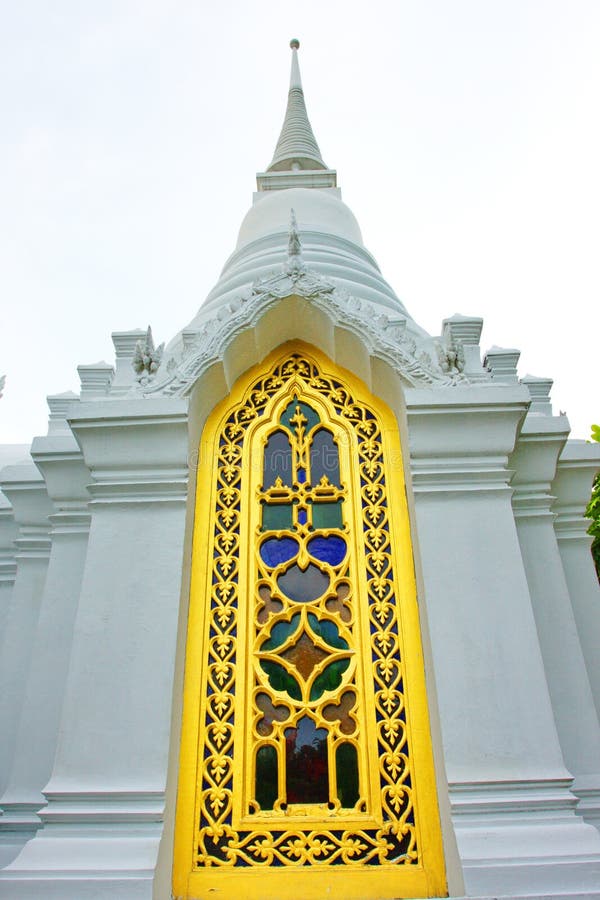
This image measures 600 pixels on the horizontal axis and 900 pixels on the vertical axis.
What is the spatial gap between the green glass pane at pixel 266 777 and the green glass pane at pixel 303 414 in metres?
2.45

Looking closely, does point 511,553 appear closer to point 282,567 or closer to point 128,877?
point 282,567

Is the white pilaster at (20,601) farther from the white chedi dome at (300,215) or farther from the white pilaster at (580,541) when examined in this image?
the white chedi dome at (300,215)

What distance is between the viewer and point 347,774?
4.34 metres

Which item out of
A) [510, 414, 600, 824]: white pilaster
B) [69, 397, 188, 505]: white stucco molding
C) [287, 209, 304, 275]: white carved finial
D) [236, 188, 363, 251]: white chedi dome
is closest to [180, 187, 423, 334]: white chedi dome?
[236, 188, 363, 251]: white chedi dome

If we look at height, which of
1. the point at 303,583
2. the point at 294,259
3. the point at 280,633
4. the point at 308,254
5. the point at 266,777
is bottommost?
the point at 266,777

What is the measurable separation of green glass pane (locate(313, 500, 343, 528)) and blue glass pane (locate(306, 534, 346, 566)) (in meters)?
0.11

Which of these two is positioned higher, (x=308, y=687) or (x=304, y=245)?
(x=304, y=245)

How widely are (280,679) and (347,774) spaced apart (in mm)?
723

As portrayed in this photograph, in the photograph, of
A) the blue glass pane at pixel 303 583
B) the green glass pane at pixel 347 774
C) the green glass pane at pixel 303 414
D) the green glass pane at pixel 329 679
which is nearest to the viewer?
the green glass pane at pixel 347 774

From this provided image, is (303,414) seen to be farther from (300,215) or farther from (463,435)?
(300,215)

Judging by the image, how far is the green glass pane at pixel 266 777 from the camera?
429 cm

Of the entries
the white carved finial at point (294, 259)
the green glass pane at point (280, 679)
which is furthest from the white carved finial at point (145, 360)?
the green glass pane at point (280, 679)

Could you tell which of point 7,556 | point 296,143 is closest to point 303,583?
point 7,556

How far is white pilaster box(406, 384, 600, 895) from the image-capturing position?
3.68 metres
